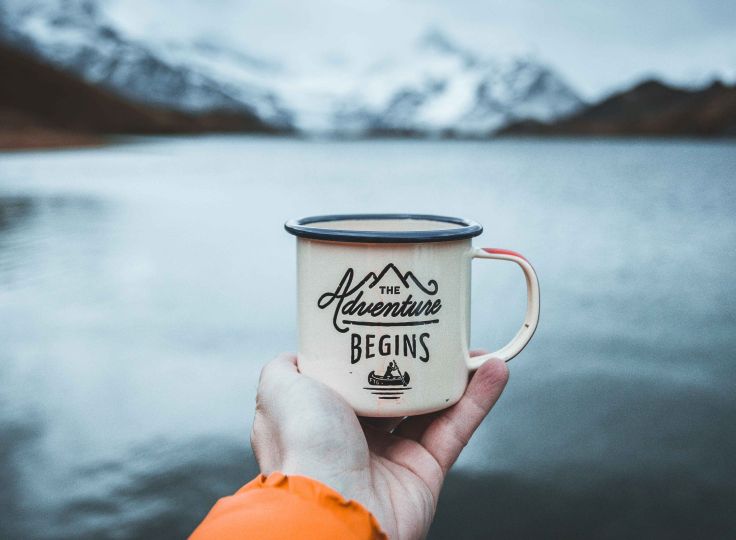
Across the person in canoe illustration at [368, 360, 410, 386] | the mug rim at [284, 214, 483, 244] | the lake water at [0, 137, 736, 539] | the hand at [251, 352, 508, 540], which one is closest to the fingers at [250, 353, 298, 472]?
the hand at [251, 352, 508, 540]

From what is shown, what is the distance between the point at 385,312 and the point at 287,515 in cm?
40

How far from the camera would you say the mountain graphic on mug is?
122 cm

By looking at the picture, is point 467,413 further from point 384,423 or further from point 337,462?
point 337,462

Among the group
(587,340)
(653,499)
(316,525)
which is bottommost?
(653,499)

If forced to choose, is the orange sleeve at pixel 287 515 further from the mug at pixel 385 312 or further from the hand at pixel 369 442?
the mug at pixel 385 312

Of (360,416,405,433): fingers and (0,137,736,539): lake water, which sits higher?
(360,416,405,433): fingers

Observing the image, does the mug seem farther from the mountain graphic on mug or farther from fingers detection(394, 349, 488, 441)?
fingers detection(394, 349, 488, 441)

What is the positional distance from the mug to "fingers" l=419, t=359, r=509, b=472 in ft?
0.27

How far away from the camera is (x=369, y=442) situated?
1.46 meters

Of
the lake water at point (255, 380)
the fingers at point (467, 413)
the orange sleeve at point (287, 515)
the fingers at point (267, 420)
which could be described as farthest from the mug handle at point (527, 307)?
the lake water at point (255, 380)

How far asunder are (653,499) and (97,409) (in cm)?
234

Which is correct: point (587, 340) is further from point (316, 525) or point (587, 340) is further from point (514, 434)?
point (316, 525)

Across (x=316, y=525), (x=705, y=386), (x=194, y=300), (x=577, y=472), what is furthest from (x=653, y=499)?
(x=194, y=300)

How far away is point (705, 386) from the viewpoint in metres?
3.44
